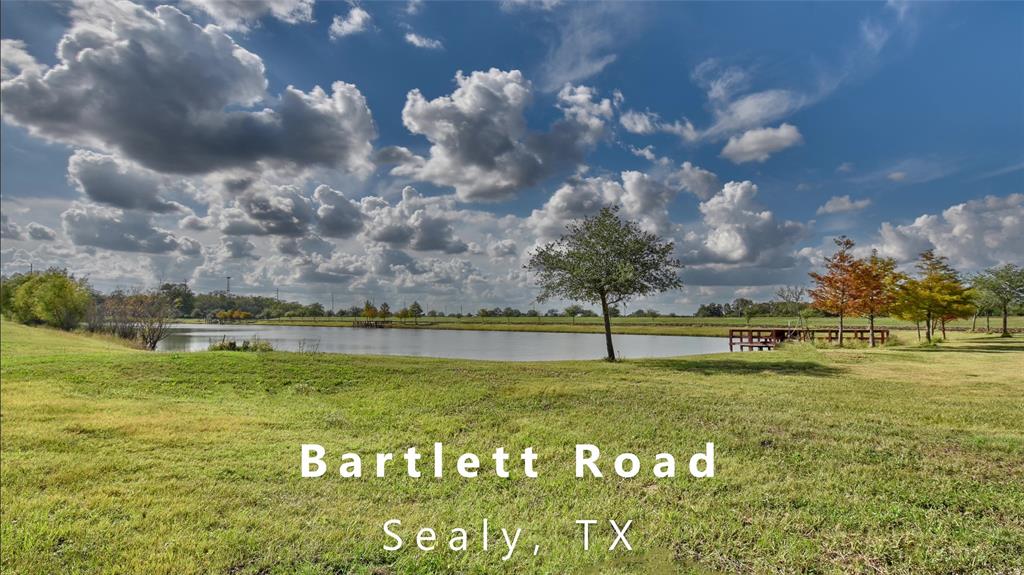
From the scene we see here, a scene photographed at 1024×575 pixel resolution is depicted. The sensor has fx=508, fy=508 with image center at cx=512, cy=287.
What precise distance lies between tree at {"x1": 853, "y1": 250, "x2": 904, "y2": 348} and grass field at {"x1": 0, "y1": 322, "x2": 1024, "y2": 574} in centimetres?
2354

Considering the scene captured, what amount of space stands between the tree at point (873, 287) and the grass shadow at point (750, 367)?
17.1m

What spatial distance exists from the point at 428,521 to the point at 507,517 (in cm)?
83

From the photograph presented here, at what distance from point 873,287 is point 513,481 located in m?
37.1

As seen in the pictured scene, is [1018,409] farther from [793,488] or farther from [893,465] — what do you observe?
[793,488]

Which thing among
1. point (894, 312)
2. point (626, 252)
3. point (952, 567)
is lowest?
point (952, 567)

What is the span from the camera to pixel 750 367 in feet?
62.5

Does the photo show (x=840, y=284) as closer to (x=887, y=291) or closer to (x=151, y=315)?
(x=887, y=291)

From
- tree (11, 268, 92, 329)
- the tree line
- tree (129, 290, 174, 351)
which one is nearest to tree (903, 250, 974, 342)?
the tree line

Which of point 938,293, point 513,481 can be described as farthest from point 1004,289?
point 513,481

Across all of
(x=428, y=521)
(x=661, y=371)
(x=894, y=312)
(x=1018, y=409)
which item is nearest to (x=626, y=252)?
(x=661, y=371)

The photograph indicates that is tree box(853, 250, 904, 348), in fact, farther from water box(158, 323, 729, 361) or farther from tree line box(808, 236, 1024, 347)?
water box(158, 323, 729, 361)

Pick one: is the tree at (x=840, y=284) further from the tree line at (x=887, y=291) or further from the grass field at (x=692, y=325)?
the grass field at (x=692, y=325)

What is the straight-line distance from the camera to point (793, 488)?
598 centimetres

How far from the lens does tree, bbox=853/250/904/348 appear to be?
34281mm
